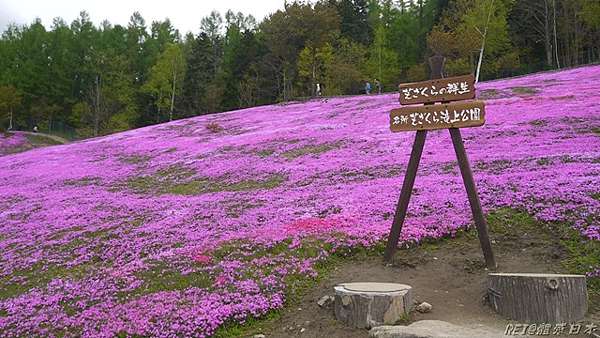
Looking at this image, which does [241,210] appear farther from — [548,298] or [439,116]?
[548,298]

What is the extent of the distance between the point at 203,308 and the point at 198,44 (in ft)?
244

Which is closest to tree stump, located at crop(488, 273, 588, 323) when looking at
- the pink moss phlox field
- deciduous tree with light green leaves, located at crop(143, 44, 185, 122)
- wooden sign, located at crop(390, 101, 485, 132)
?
wooden sign, located at crop(390, 101, 485, 132)

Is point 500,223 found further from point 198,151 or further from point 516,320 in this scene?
point 198,151

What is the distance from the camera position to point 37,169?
2783 cm

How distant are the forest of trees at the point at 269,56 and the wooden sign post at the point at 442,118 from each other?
121ft

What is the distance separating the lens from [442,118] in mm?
8703

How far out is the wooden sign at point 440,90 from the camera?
850cm

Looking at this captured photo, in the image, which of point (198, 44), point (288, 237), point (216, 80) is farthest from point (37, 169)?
point (198, 44)

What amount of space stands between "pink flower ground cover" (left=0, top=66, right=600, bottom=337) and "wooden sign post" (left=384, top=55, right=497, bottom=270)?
5.22ft

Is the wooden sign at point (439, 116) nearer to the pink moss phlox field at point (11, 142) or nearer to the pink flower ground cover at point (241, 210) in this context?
the pink flower ground cover at point (241, 210)

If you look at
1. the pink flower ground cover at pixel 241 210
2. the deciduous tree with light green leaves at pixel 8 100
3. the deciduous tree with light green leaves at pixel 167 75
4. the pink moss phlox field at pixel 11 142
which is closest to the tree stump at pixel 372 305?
the pink flower ground cover at pixel 241 210

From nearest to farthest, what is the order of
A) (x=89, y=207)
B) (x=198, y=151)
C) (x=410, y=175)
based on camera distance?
(x=410, y=175) < (x=89, y=207) < (x=198, y=151)

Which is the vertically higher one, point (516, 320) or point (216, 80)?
point (216, 80)

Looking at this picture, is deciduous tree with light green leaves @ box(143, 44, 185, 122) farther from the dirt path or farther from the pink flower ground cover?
the dirt path
